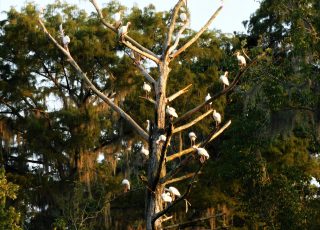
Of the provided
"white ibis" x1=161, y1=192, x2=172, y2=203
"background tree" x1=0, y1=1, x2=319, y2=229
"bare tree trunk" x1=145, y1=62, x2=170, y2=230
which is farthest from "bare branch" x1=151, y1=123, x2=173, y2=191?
"background tree" x1=0, y1=1, x2=319, y2=229

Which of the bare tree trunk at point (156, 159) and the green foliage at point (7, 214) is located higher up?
the green foliage at point (7, 214)

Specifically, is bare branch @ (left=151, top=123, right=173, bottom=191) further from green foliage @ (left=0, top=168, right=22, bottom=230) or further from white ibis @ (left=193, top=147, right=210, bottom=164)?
green foliage @ (left=0, top=168, right=22, bottom=230)

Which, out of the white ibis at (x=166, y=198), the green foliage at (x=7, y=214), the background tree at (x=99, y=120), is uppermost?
the background tree at (x=99, y=120)

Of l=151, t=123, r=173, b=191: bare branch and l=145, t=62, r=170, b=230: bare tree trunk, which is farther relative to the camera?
l=145, t=62, r=170, b=230: bare tree trunk

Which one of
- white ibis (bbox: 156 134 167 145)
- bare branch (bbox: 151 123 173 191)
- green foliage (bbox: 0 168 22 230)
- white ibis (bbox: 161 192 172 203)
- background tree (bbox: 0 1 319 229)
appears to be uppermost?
background tree (bbox: 0 1 319 229)

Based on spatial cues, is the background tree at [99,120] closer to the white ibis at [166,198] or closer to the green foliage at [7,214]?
the green foliage at [7,214]

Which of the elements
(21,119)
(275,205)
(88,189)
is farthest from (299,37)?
(21,119)

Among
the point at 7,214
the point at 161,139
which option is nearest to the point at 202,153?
the point at 161,139

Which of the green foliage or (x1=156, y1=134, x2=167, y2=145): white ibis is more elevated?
the green foliage

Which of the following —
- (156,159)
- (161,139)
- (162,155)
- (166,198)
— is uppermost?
(161,139)

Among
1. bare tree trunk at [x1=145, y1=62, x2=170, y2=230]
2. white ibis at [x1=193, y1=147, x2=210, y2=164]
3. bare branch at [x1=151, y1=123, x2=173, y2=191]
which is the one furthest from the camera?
bare tree trunk at [x1=145, y1=62, x2=170, y2=230]

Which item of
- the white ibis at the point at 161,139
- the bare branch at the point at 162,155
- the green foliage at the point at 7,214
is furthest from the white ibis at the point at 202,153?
the green foliage at the point at 7,214

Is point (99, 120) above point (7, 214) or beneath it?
above

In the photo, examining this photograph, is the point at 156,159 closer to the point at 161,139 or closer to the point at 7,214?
the point at 161,139
